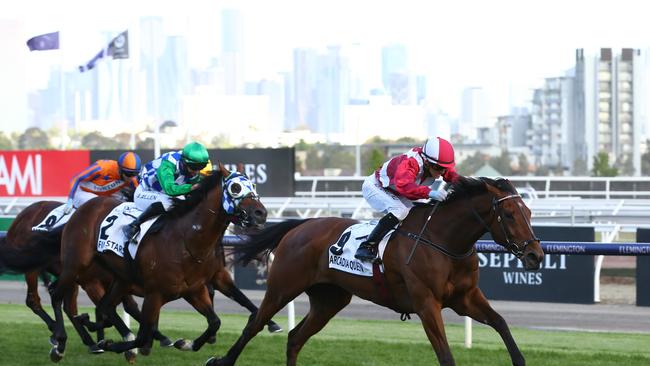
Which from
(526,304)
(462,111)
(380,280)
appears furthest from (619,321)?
(462,111)

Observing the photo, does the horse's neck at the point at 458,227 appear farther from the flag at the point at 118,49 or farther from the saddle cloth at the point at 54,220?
the flag at the point at 118,49

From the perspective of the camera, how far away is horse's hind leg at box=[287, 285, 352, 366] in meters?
6.98

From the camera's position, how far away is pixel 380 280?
6.73 metres

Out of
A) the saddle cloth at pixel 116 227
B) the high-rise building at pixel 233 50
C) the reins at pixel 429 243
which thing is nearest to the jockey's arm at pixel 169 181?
the saddle cloth at pixel 116 227

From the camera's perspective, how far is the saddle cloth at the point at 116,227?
8039mm

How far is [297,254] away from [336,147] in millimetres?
48864

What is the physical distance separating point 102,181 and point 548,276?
17.3 feet

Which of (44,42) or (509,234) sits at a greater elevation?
(44,42)

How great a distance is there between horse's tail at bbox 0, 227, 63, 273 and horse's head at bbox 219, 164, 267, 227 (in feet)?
6.94

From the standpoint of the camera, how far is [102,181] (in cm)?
956

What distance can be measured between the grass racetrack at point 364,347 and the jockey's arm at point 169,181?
1184 mm

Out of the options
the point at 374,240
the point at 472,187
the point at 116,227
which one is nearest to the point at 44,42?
the point at 116,227

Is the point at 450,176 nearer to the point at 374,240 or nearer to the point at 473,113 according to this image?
the point at 374,240

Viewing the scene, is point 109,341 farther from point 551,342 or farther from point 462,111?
point 462,111
